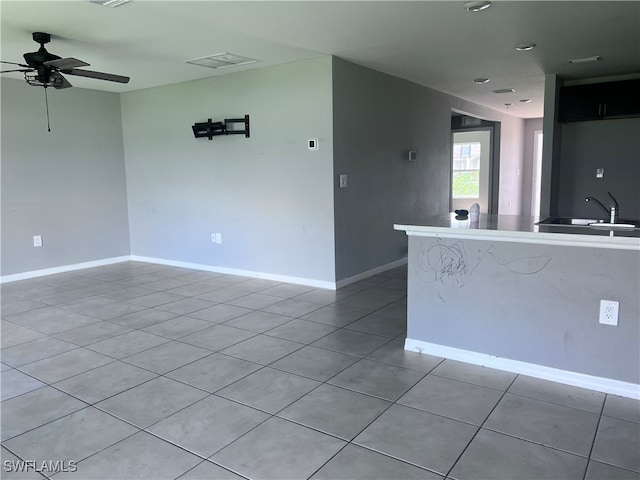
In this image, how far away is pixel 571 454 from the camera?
1.94 m

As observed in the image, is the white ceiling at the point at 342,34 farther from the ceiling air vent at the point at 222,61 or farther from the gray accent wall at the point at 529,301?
the gray accent wall at the point at 529,301

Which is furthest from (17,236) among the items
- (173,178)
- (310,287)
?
(310,287)

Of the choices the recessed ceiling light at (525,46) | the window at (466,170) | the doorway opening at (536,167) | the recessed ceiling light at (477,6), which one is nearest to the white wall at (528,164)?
the doorway opening at (536,167)

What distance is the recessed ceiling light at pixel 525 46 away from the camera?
409cm

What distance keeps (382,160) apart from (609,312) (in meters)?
3.36

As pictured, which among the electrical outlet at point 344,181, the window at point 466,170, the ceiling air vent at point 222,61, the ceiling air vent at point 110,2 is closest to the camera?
the ceiling air vent at point 110,2

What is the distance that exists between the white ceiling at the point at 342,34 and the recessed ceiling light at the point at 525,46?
0.07 meters

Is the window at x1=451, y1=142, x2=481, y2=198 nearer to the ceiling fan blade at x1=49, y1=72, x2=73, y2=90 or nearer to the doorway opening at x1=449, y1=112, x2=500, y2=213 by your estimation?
the doorway opening at x1=449, y1=112, x2=500, y2=213

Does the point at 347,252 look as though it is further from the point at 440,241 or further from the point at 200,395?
the point at 200,395

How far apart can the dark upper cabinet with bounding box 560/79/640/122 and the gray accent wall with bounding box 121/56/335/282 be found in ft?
10.5

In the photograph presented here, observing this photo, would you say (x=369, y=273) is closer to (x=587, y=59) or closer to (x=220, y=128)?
(x=220, y=128)

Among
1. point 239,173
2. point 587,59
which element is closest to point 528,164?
point 587,59

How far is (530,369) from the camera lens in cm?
271

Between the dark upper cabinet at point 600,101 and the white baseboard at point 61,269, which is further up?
the dark upper cabinet at point 600,101
